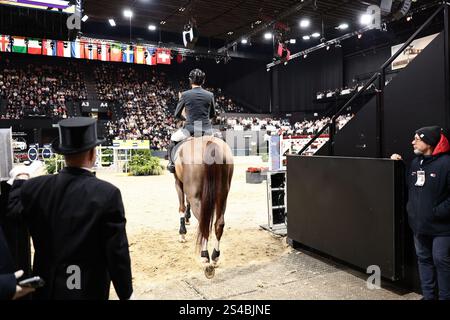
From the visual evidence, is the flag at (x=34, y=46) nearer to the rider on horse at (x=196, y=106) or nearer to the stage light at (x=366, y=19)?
the stage light at (x=366, y=19)

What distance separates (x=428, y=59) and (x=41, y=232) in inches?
132

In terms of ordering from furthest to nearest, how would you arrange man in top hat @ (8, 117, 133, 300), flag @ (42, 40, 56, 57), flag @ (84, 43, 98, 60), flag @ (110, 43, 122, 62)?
flag @ (110, 43, 122, 62) → flag @ (84, 43, 98, 60) → flag @ (42, 40, 56, 57) → man in top hat @ (8, 117, 133, 300)

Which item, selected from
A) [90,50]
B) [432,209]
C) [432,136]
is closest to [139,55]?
[90,50]

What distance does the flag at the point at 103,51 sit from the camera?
1984 cm

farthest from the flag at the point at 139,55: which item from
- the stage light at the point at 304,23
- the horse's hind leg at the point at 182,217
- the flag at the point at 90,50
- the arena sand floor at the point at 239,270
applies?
the horse's hind leg at the point at 182,217

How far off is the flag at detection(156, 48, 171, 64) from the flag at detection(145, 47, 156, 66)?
0.72 ft

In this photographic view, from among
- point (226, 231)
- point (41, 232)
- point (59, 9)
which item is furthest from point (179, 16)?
point (41, 232)

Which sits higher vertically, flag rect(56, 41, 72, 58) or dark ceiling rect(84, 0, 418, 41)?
dark ceiling rect(84, 0, 418, 41)

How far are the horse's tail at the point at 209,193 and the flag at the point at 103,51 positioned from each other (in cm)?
1858

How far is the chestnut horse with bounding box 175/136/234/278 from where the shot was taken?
3.72 metres

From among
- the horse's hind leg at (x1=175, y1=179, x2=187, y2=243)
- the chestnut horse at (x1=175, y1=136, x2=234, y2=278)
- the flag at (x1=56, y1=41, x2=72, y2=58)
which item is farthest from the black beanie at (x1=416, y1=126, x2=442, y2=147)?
the flag at (x1=56, y1=41, x2=72, y2=58)

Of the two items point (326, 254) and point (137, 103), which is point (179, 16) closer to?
point (137, 103)

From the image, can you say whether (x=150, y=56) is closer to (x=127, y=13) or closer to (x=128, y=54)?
(x=128, y=54)

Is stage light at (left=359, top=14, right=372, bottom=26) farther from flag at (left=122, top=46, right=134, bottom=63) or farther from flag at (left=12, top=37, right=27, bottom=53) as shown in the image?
flag at (left=12, top=37, right=27, bottom=53)
